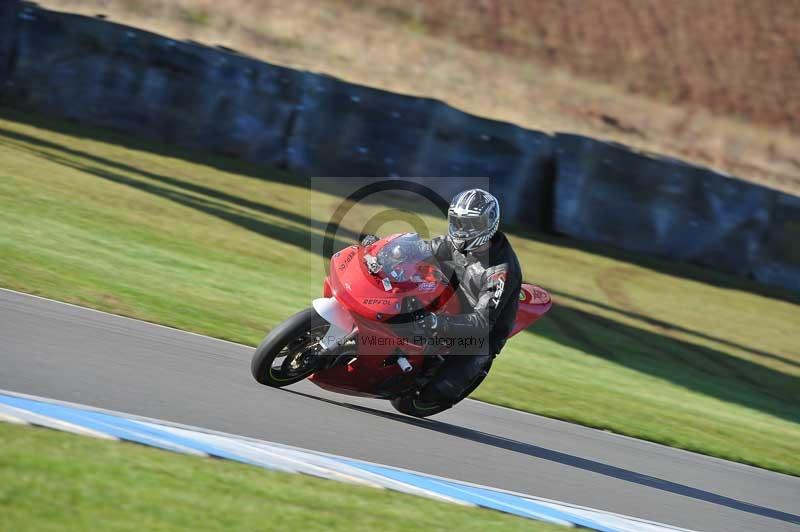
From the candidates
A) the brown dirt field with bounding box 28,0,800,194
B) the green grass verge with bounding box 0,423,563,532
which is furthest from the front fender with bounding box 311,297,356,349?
the brown dirt field with bounding box 28,0,800,194

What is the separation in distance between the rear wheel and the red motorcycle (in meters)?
0.21

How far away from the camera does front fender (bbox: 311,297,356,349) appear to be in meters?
6.71

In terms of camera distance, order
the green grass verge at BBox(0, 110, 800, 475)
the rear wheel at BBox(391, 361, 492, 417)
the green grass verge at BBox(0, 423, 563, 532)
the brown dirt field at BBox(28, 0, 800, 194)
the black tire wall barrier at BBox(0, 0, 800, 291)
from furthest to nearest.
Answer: the brown dirt field at BBox(28, 0, 800, 194)
the black tire wall barrier at BBox(0, 0, 800, 291)
the green grass verge at BBox(0, 110, 800, 475)
the rear wheel at BBox(391, 361, 492, 417)
the green grass verge at BBox(0, 423, 563, 532)

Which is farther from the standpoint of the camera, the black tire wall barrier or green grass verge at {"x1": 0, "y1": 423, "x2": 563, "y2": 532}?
the black tire wall barrier

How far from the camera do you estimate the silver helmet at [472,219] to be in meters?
Result: 7.03

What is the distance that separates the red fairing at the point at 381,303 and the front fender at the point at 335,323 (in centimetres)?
4

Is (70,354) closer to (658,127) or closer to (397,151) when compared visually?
(397,151)

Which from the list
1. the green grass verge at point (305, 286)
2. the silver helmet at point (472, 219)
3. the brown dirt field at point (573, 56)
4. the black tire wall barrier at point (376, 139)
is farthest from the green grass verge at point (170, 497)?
the brown dirt field at point (573, 56)

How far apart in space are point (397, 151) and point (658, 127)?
14778mm

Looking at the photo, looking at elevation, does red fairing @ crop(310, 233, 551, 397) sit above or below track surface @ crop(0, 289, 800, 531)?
above

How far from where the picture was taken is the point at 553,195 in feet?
67.5

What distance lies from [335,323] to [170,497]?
245cm

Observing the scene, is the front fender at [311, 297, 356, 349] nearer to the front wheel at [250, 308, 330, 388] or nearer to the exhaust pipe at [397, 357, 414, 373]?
the front wheel at [250, 308, 330, 388]

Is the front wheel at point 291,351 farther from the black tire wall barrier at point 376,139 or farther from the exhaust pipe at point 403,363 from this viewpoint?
the black tire wall barrier at point 376,139
